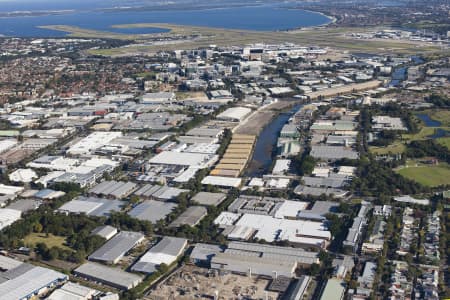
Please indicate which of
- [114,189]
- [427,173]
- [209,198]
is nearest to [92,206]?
[114,189]

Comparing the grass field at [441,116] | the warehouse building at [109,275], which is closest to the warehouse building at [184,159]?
the warehouse building at [109,275]

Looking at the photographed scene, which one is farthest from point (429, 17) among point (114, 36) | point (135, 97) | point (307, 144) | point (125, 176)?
point (125, 176)

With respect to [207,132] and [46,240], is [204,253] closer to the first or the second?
[46,240]

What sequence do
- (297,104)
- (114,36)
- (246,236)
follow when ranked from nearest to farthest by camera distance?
(246,236), (297,104), (114,36)

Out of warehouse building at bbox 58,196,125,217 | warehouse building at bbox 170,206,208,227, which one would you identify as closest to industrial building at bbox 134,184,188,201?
warehouse building at bbox 58,196,125,217

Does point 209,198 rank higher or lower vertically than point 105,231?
higher

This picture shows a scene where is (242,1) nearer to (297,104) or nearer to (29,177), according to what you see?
(297,104)
